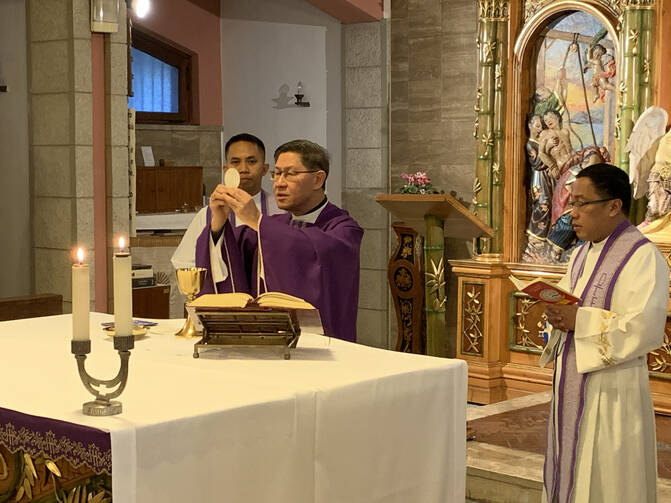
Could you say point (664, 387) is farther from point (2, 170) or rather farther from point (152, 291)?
point (2, 170)

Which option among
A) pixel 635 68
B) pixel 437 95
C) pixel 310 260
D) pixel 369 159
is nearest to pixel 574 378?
pixel 310 260

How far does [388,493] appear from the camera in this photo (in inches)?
119

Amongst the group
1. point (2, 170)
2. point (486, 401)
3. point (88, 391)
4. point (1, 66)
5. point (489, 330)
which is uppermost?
point (1, 66)

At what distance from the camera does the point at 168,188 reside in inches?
440

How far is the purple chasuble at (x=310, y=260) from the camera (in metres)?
3.76

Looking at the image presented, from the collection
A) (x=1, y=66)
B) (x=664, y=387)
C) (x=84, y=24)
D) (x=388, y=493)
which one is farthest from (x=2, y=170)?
(x=388, y=493)

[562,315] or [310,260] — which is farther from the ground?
[310,260]

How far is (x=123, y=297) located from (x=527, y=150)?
5683mm

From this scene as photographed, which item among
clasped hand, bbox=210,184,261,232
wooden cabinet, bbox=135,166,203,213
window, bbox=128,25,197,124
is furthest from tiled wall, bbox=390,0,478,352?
clasped hand, bbox=210,184,261,232

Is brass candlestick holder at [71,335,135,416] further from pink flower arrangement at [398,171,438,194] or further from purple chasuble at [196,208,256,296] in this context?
pink flower arrangement at [398,171,438,194]

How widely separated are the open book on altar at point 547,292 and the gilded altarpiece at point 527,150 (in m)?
3.52

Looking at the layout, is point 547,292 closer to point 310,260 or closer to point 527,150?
point 310,260

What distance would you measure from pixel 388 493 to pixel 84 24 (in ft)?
16.9

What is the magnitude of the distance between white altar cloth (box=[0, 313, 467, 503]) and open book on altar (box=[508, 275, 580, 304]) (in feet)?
2.43
